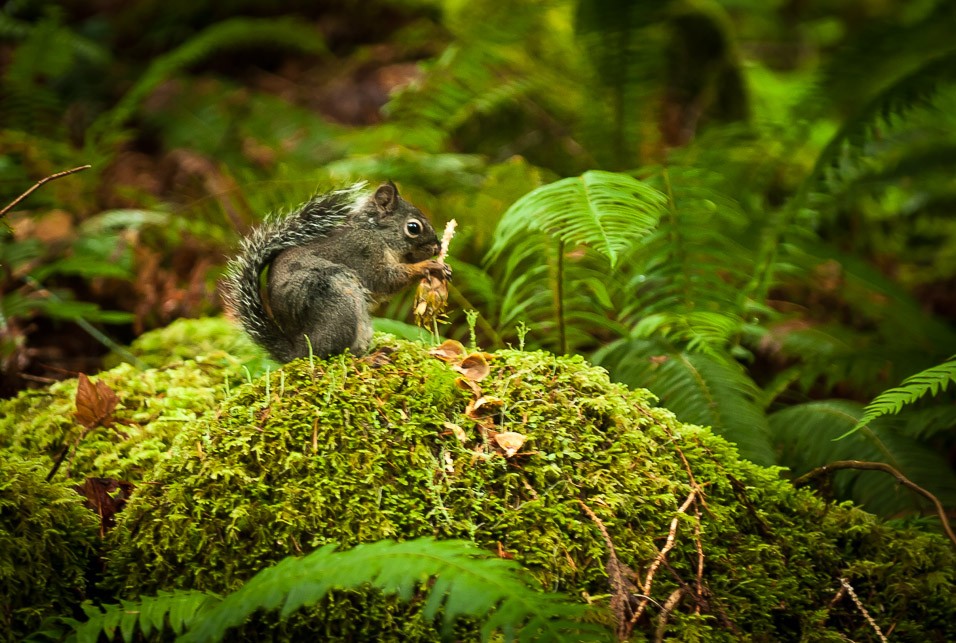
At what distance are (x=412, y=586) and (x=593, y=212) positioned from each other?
185cm

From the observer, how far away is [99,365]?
495 cm

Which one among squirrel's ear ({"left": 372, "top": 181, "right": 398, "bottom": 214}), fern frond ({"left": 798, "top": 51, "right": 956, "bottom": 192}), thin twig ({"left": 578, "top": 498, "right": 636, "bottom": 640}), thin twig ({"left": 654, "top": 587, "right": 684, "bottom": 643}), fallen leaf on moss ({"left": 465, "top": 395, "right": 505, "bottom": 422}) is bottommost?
thin twig ({"left": 654, "top": 587, "right": 684, "bottom": 643})

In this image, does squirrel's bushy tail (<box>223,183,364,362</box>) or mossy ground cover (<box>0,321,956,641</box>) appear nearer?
mossy ground cover (<box>0,321,956,641</box>)

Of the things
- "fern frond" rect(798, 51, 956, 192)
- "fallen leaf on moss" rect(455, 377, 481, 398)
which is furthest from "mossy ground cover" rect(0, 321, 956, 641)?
"fern frond" rect(798, 51, 956, 192)

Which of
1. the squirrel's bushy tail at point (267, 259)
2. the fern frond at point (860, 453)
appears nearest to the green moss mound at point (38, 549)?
the squirrel's bushy tail at point (267, 259)

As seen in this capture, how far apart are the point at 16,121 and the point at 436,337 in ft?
18.8

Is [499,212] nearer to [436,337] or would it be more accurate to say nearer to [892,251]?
[436,337]

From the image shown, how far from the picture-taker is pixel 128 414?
371cm

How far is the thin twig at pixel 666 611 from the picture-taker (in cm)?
260

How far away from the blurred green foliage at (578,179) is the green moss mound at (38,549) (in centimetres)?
165

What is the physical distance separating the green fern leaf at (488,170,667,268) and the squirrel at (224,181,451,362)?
1.48ft

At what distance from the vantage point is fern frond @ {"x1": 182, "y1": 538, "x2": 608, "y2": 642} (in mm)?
2148

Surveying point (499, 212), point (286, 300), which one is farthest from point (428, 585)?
point (499, 212)

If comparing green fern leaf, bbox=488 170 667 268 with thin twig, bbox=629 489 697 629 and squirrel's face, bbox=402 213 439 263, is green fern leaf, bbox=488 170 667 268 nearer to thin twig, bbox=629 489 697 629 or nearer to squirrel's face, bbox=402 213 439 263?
squirrel's face, bbox=402 213 439 263
